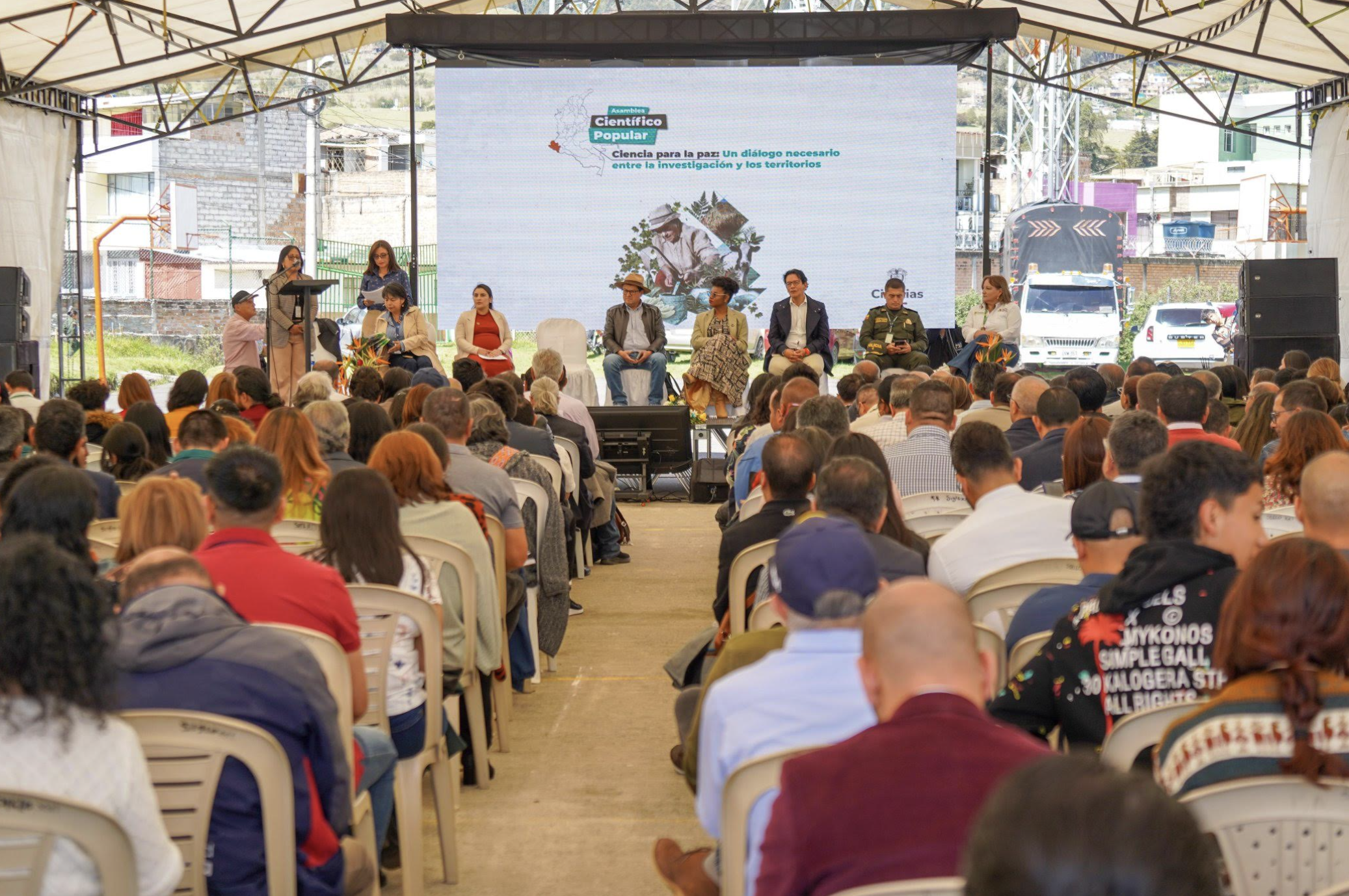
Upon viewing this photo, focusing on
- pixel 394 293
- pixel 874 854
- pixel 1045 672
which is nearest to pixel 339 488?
pixel 1045 672

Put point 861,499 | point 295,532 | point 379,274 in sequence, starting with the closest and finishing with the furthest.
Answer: point 861,499 → point 295,532 → point 379,274

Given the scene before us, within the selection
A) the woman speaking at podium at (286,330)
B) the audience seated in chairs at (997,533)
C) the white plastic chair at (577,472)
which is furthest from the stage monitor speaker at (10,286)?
the audience seated in chairs at (997,533)

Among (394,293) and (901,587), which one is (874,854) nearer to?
(901,587)

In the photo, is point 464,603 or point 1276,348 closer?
point 464,603

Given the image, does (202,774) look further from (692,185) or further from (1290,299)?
(1290,299)

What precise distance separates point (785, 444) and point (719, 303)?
7130mm

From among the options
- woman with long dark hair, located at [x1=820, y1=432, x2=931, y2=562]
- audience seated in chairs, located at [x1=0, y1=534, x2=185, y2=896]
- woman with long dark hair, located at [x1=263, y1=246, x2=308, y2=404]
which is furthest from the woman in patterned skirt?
audience seated in chairs, located at [x1=0, y1=534, x2=185, y2=896]

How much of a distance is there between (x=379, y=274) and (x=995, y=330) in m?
4.69

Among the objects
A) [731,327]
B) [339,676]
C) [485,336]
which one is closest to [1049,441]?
[339,676]

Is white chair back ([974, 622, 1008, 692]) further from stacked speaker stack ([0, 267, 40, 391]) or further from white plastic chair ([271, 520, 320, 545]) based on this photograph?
stacked speaker stack ([0, 267, 40, 391])

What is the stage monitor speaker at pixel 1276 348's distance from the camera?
12.2 m

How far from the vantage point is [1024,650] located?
2.81 m

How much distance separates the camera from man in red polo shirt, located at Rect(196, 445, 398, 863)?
109 inches

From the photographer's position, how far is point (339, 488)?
3123 mm
